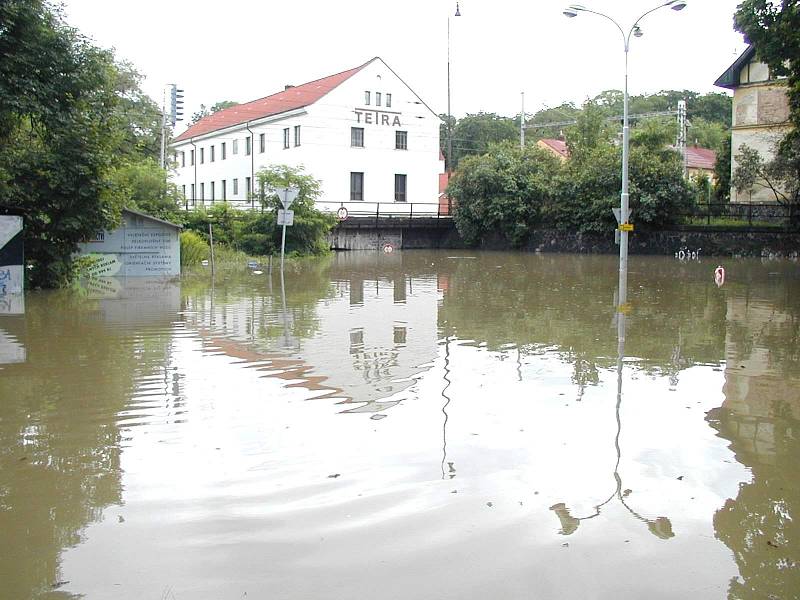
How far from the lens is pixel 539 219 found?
167 ft

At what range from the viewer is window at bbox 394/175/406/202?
2395 inches

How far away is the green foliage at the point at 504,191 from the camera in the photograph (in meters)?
50.5

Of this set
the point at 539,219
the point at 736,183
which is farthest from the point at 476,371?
the point at 539,219

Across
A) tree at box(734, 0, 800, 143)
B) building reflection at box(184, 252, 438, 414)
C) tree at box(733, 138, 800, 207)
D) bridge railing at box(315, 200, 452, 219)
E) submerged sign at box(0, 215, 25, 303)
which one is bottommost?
building reflection at box(184, 252, 438, 414)

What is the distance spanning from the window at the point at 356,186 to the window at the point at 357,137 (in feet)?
6.84

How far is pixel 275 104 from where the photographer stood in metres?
63.1

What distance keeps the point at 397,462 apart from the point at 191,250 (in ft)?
85.4

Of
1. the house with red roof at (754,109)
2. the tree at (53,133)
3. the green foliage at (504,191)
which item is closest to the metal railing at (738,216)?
the house with red roof at (754,109)

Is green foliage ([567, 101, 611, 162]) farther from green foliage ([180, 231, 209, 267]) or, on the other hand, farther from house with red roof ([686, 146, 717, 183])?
green foliage ([180, 231, 209, 267])

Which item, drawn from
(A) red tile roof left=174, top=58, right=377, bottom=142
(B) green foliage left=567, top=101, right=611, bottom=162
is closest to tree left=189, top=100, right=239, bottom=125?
(A) red tile roof left=174, top=58, right=377, bottom=142

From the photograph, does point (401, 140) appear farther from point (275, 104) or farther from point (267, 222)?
point (267, 222)

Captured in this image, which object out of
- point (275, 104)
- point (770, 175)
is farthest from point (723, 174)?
point (275, 104)

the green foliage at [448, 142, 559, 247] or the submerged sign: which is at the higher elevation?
the green foliage at [448, 142, 559, 247]

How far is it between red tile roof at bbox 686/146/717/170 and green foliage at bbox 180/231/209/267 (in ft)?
196
